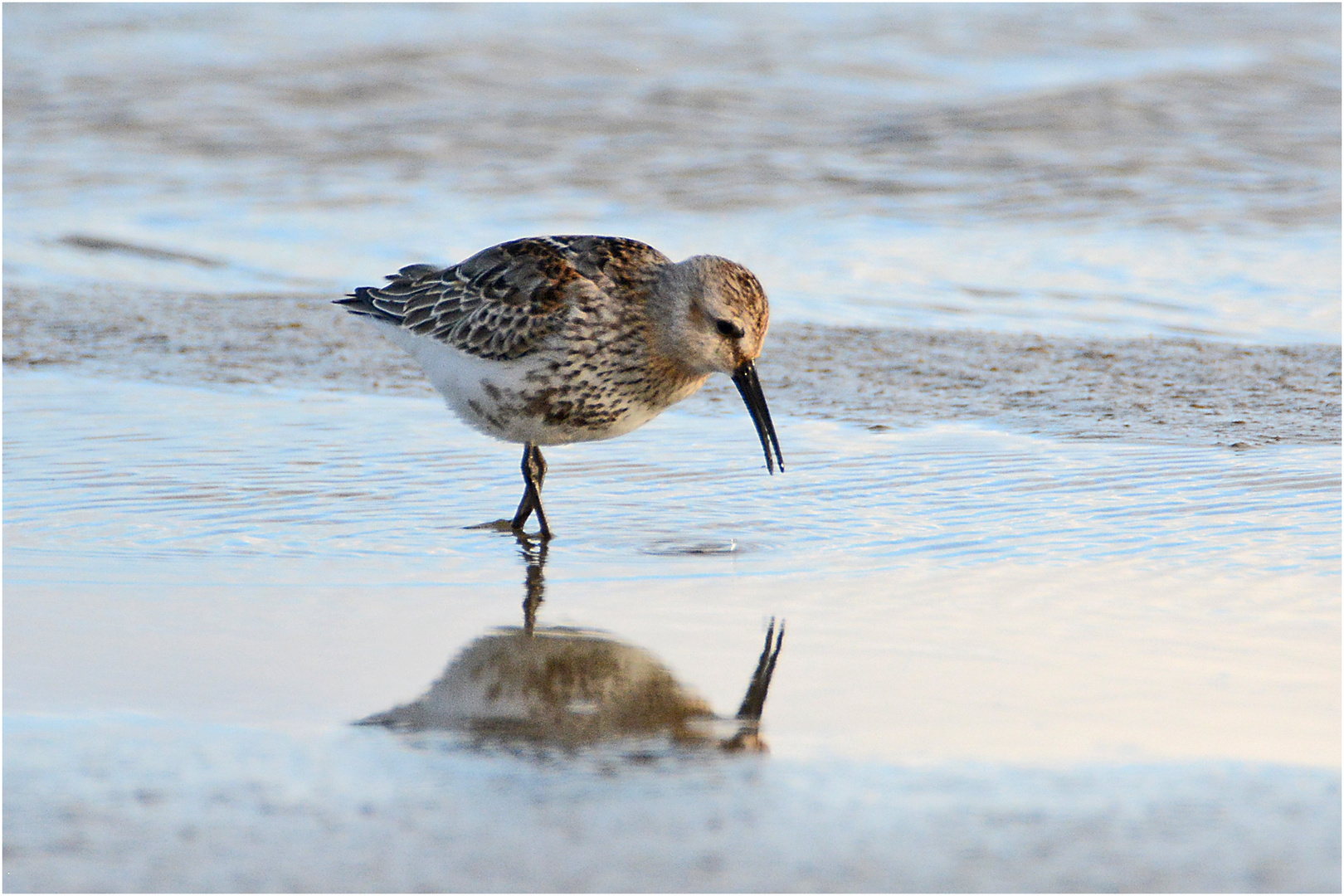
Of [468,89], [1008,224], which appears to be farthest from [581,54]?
[1008,224]

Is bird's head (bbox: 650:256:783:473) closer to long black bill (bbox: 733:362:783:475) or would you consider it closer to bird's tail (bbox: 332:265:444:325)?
long black bill (bbox: 733:362:783:475)

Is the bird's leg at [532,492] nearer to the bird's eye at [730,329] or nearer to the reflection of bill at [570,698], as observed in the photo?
the bird's eye at [730,329]

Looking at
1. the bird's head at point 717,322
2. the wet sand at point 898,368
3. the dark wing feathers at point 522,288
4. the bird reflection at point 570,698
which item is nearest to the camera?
the bird reflection at point 570,698

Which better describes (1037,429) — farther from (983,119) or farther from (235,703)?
(983,119)

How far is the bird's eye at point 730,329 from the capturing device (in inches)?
204

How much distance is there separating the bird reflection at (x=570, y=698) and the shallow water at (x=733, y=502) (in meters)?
0.06

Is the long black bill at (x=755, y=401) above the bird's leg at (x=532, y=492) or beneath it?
above

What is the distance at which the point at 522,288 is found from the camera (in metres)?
5.55

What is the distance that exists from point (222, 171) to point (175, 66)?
3.63 meters

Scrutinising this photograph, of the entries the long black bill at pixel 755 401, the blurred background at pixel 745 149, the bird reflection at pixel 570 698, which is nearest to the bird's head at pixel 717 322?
the long black bill at pixel 755 401

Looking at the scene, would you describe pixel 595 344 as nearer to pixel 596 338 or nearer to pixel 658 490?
pixel 596 338

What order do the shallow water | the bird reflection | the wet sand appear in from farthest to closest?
the wet sand
the bird reflection
the shallow water

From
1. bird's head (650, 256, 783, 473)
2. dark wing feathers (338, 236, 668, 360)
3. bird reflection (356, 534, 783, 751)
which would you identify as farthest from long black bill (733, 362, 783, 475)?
bird reflection (356, 534, 783, 751)

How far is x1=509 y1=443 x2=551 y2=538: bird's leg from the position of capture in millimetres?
5258
